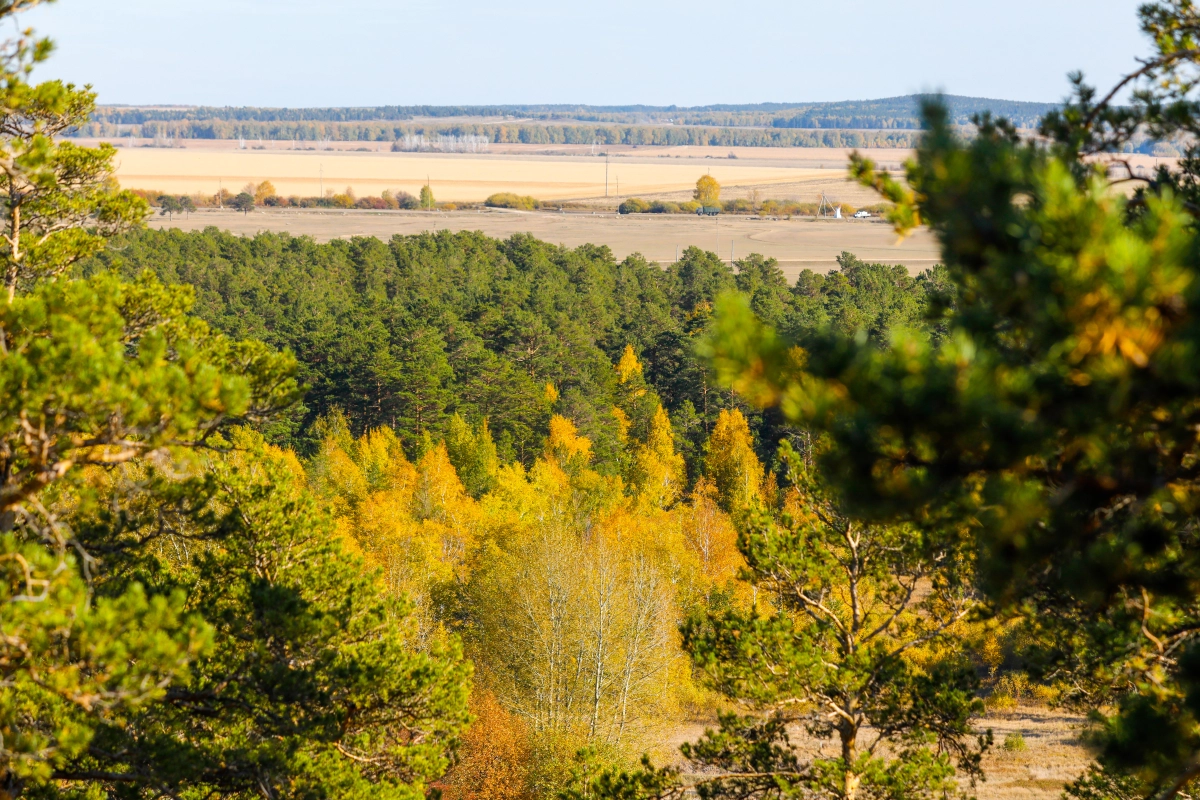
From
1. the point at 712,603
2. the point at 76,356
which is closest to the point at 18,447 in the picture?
the point at 76,356

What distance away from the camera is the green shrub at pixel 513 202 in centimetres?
16538

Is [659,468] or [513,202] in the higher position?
[513,202]

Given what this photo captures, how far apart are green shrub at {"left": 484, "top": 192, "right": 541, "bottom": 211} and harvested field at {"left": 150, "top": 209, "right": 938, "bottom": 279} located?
6.81 m

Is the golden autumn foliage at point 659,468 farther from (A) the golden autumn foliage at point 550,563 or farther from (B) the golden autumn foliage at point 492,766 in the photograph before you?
(B) the golden autumn foliage at point 492,766

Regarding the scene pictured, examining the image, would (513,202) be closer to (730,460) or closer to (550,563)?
(730,460)

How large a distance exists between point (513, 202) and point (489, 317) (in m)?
118

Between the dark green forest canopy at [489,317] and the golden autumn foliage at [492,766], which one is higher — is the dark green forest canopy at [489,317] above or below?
above

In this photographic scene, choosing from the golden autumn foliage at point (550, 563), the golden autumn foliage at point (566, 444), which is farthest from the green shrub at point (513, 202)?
the golden autumn foliage at point (566, 444)

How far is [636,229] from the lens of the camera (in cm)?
13562

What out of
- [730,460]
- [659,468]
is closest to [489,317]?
[659,468]

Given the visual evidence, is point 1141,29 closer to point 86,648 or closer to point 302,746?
point 86,648

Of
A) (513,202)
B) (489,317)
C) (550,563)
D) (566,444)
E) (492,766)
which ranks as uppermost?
(513,202)

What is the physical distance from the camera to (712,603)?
31.9 metres

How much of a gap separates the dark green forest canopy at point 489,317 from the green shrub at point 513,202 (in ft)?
298
